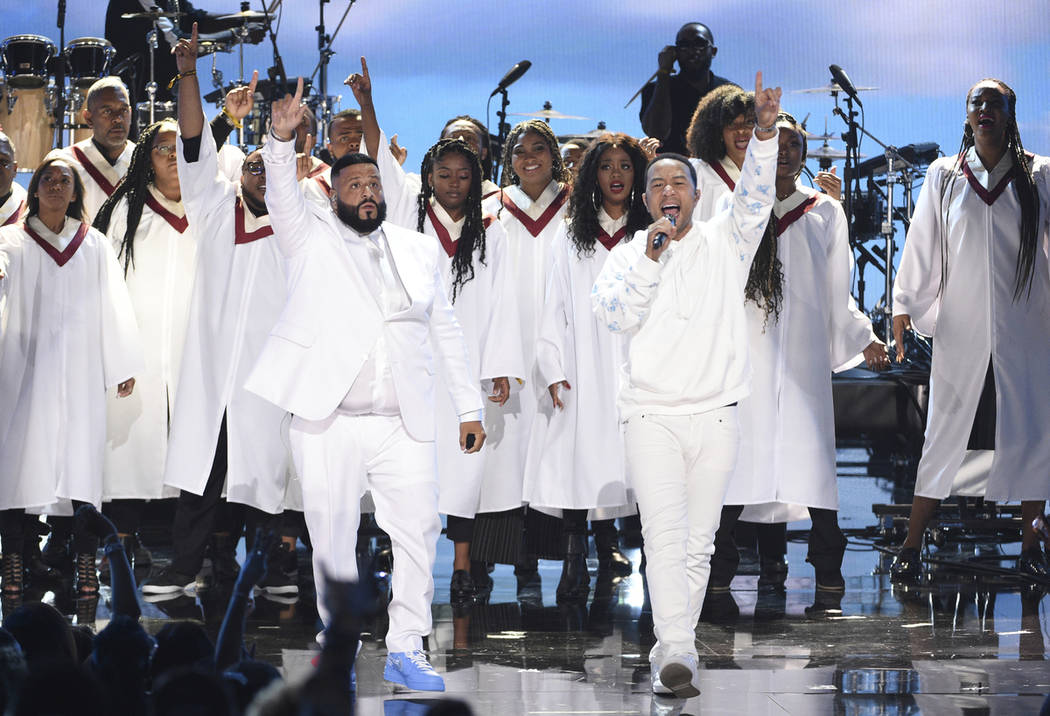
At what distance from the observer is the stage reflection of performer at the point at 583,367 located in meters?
6.26

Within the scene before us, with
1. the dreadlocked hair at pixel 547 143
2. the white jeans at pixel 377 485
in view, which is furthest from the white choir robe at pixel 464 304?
the white jeans at pixel 377 485

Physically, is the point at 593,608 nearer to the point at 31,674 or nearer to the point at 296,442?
the point at 296,442

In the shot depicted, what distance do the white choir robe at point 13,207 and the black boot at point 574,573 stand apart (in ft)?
10.5

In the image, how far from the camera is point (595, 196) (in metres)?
6.35

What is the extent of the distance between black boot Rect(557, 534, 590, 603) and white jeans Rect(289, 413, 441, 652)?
1.73 m

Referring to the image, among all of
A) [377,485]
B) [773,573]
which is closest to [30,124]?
[377,485]

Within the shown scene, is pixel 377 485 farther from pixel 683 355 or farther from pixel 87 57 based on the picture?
pixel 87 57

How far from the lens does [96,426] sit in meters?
6.50

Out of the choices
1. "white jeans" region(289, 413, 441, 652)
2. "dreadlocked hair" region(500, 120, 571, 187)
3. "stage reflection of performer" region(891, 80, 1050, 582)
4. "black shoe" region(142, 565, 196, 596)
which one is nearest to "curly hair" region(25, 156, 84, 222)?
"black shoe" region(142, 565, 196, 596)

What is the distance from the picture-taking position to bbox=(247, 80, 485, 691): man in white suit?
457cm

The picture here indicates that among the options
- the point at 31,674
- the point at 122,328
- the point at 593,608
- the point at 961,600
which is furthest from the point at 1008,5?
the point at 31,674

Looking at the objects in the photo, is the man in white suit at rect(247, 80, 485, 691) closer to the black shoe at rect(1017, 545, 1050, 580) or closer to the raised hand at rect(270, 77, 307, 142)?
the raised hand at rect(270, 77, 307, 142)

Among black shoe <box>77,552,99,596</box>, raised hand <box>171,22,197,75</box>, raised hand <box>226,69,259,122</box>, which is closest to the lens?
raised hand <box>171,22,197,75</box>

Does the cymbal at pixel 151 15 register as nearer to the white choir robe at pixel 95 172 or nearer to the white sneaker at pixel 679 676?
the white choir robe at pixel 95 172
